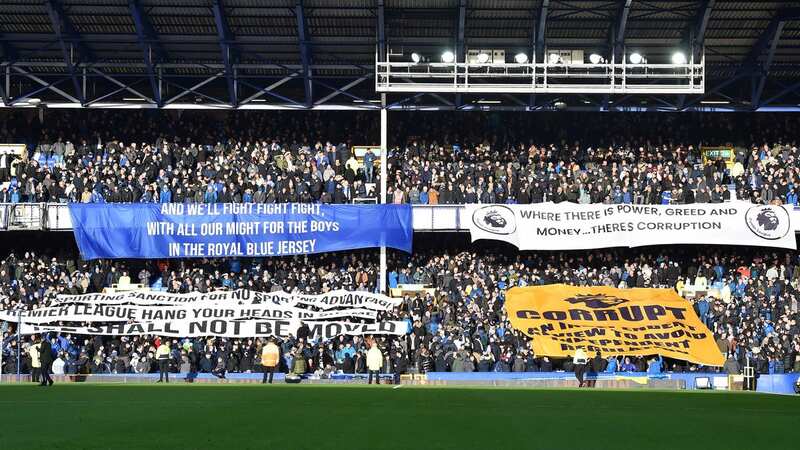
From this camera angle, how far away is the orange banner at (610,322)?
120 ft

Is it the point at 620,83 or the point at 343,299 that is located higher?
the point at 620,83

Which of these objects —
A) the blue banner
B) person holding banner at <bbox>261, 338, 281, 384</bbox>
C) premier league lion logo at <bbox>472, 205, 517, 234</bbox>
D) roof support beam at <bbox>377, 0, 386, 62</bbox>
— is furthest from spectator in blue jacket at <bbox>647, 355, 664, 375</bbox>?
roof support beam at <bbox>377, 0, 386, 62</bbox>

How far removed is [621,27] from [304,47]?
438 inches

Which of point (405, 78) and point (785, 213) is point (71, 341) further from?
point (785, 213)

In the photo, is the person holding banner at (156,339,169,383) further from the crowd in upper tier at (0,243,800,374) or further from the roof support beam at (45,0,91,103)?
the roof support beam at (45,0,91,103)

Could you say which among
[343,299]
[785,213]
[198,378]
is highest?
[785,213]

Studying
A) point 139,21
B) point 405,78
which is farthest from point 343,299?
point 139,21

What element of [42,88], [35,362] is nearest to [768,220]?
[35,362]

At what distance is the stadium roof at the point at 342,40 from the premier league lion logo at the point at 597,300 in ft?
25.0

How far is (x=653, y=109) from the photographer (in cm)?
4228

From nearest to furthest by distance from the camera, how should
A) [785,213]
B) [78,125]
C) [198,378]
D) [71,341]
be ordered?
[198,378], [71,341], [785,213], [78,125]

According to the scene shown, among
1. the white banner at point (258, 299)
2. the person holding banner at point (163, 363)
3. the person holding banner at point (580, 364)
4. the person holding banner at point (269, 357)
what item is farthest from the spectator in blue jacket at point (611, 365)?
the person holding banner at point (163, 363)

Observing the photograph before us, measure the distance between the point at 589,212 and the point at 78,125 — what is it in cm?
2031

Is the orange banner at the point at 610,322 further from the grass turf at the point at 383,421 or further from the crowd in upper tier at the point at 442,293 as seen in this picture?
the grass turf at the point at 383,421
